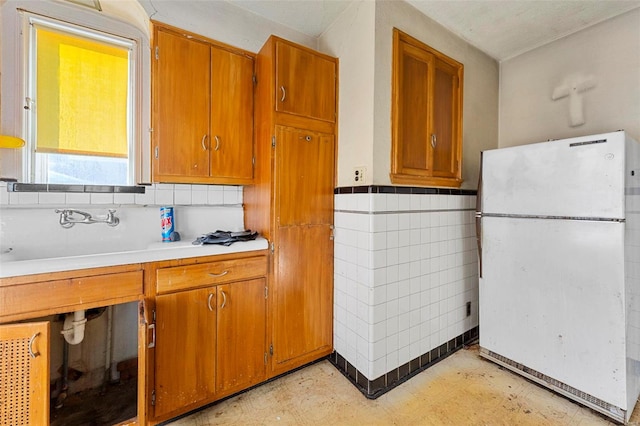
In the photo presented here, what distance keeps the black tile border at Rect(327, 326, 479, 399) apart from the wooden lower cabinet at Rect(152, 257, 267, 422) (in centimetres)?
54

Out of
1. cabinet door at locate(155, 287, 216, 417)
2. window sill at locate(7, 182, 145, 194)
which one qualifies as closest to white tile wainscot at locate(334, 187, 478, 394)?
cabinet door at locate(155, 287, 216, 417)

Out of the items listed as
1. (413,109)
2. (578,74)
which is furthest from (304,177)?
(578,74)

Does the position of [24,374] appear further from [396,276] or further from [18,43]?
[396,276]

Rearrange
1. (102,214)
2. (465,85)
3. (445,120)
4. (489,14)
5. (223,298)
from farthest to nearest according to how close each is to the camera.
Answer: (465,85), (445,120), (489,14), (102,214), (223,298)

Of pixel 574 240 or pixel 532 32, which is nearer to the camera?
pixel 574 240

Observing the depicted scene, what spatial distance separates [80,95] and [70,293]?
4.13 ft

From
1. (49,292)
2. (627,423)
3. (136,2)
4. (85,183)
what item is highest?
(136,2)

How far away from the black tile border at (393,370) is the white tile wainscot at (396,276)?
0.03 m

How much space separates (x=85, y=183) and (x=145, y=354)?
3.75 ft

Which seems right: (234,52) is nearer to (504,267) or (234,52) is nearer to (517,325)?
(504,267)

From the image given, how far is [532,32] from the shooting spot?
2115 millimetres

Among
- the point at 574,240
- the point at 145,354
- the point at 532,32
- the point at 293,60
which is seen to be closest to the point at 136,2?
the point at 293,60

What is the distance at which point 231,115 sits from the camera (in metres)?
1.82

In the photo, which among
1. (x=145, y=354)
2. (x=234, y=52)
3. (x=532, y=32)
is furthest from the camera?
(x=532, y=32)
